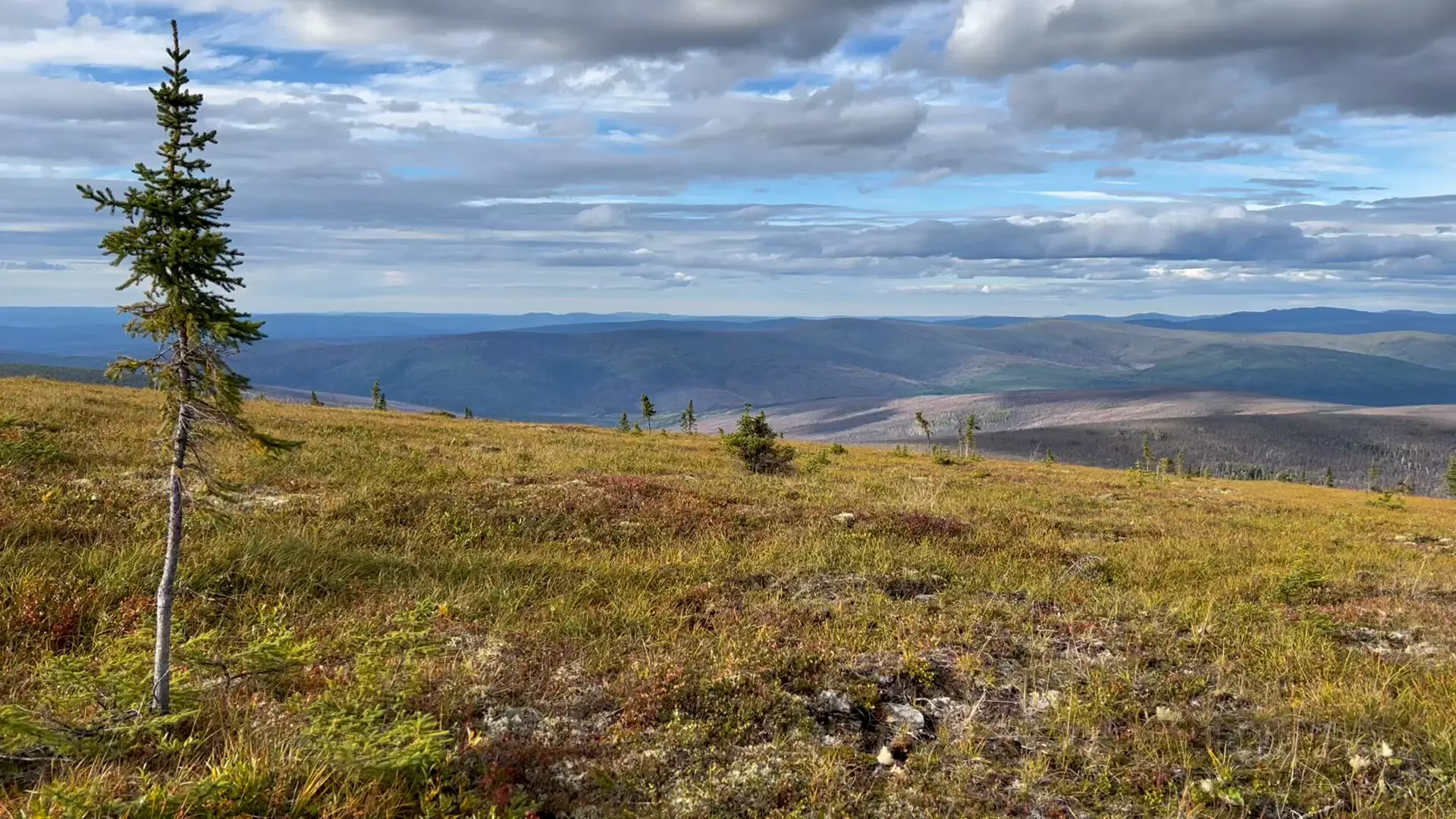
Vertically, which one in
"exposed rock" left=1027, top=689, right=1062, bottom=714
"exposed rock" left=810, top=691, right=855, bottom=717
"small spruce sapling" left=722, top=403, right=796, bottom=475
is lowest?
"small spruce sapling" left=722, top=403, right=796, bottom=475

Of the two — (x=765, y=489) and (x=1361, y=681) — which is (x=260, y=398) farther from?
(x=1361, y=681)

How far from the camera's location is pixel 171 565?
496 centimetres

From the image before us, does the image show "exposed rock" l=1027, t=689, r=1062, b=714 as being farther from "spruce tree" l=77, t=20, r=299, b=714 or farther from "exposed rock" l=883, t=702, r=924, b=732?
"spruce tree" l=77, t=20, r=299, b=714

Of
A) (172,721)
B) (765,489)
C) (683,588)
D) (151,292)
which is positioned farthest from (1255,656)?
(765,489)

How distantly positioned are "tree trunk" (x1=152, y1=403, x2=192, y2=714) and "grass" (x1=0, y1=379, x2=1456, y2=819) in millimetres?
226

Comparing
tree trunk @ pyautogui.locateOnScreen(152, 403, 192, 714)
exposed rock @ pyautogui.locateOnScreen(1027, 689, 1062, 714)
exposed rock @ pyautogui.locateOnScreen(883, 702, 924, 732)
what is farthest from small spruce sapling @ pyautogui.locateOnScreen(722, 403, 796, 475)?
tree trunk @ pyautogui.locateOnScreen(152, 403, 192, 714)

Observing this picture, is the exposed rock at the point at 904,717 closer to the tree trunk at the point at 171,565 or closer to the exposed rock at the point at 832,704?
the exposed rock at the point at 832,704

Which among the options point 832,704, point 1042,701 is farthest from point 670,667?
point 1042,701

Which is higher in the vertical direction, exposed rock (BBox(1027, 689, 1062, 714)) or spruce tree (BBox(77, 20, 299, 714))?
spruce tree (BBox(77, 20, 299, 714))

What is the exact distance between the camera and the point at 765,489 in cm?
2044

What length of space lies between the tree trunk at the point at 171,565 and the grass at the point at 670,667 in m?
0.23

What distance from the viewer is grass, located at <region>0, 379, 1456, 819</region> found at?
5062 millimetres

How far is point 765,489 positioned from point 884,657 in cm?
1289

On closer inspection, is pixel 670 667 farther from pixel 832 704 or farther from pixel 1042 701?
pixel 1042 701
